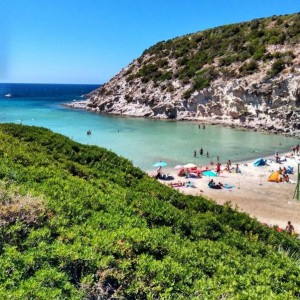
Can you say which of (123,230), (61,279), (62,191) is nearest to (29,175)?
(62,191)

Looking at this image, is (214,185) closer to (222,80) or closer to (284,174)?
(284,174)

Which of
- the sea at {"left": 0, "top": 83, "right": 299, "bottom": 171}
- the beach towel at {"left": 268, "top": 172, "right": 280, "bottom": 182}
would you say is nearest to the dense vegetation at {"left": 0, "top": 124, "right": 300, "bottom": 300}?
the beach towel at {"left": 268, "top": 172, "right": 280, "bottom": 182}

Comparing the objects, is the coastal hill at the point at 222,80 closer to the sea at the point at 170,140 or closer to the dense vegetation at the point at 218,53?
the dense vegetation at the point at 218,53

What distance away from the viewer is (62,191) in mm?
8414

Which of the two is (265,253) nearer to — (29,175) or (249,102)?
(29,175)

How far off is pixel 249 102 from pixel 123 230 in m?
55.6

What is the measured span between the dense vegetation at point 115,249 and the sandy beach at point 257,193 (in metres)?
9.52

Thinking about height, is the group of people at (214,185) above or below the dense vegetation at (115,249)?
below

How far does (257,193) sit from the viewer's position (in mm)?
24625

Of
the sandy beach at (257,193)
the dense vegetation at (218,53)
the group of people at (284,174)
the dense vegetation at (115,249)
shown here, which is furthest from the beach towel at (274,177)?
the dense vegetation at (218,53)

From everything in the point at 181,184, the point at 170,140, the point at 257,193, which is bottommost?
the point at 257,193

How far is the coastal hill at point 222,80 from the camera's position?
55969 mm

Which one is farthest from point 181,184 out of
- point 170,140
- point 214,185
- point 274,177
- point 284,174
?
point 170,140

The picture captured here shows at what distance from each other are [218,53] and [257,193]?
5573cm
